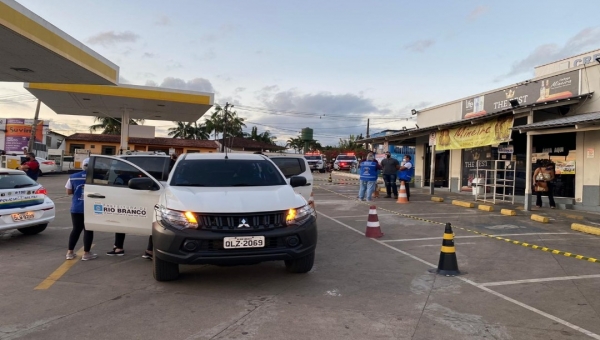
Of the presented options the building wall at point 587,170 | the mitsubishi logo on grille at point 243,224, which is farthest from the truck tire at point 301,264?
the building wall at point 587,170

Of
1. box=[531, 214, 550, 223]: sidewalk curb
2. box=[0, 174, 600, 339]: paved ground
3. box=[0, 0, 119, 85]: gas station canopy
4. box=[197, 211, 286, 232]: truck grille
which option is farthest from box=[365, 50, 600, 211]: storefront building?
box=[0, 0, 119, 85]: gas station canopy

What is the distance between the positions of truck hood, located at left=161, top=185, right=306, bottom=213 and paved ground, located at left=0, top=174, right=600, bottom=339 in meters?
1.04

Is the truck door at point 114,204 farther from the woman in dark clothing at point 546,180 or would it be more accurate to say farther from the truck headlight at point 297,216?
the woman in dark clothing at point 546,180

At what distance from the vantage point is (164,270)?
5559mm

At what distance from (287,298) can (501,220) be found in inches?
344

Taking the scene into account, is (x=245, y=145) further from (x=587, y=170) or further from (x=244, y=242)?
(x=244, y=242)

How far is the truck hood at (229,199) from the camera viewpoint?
5.18 m

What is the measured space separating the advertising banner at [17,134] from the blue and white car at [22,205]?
1342 inches

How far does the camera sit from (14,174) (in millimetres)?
Answer: 8680

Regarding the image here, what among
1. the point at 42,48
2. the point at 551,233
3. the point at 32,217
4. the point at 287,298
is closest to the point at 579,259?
the point at 551,233

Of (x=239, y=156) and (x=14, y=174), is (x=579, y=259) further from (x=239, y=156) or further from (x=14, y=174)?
(x=14, y=174)

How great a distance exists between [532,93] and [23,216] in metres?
15.9

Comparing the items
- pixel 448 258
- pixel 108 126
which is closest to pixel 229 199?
pixel 448 258

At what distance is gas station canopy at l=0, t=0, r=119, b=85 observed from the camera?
34.5 ft
